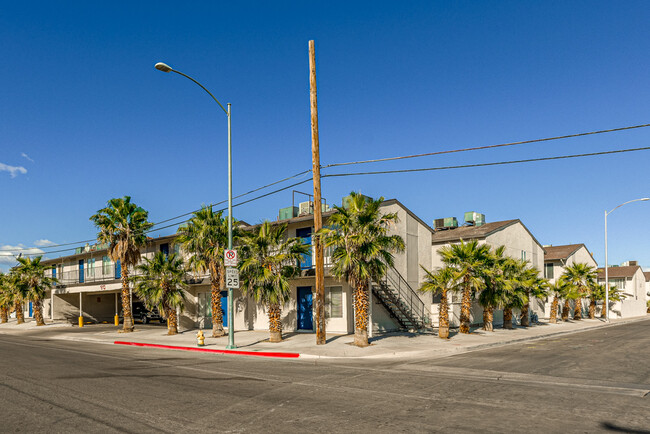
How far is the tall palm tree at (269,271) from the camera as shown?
21.0 m

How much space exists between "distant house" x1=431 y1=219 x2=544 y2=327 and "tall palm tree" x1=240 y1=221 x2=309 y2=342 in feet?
39.8

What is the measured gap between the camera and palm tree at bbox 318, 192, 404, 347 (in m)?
19.0

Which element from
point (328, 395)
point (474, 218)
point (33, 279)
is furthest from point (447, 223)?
point (33, 279)

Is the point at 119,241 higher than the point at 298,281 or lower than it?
higher

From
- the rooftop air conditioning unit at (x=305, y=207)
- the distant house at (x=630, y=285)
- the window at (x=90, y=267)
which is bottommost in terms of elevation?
the distant house at (x=630, y=285)

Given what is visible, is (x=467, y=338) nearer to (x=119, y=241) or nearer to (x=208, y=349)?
(x=208, y=349)

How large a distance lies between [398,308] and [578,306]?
81.5ft

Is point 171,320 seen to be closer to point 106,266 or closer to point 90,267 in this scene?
point 106,266

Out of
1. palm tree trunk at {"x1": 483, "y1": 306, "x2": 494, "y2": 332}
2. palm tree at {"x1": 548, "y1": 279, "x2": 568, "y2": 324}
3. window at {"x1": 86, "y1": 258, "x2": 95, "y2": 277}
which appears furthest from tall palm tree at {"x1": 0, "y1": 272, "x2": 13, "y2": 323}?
palm tree at {"x1": 548, "y1": 279, "x2": 568, "y2": 324}

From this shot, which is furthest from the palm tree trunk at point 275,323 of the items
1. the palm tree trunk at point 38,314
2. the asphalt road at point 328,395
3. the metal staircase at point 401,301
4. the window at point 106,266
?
the palm tree trunk at point 38,314

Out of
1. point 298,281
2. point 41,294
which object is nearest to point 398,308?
point 298,281

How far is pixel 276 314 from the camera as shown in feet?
70.8

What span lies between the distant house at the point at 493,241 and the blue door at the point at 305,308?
28.5 feet

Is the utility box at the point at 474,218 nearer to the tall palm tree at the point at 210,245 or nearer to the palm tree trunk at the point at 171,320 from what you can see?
the tall palm tree at the point at 210,245
